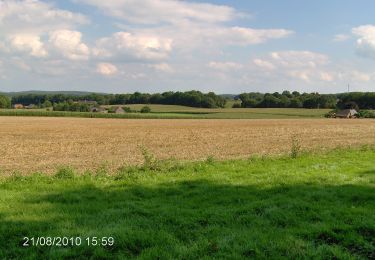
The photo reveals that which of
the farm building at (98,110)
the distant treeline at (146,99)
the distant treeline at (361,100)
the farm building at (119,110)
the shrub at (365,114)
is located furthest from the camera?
the distant treeline at (146,99)

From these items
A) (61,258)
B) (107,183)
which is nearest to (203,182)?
(107,183)

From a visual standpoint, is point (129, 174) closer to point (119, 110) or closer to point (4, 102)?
point (119, 110)

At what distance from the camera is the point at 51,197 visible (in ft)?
30.2

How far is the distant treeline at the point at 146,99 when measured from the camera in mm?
143500

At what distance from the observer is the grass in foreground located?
5.96 meters

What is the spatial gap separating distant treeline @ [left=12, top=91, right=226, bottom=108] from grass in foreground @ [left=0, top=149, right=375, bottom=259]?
420 ft

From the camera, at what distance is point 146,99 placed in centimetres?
15975

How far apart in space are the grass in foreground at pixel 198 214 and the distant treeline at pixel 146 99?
420ft

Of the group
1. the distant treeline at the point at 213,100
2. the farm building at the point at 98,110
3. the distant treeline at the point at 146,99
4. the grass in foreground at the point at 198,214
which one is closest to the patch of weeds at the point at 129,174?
the grass in foreground at the point at 198,214

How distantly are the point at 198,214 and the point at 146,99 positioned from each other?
503ft

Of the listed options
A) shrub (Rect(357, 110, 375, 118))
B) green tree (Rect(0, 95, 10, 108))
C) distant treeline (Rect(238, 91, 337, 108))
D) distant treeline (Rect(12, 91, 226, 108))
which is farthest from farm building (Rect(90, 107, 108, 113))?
shrub (Rect(357, 110, 375, 118))

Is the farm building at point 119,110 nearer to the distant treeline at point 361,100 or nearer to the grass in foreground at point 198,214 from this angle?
the distant treeline at point 361,100
